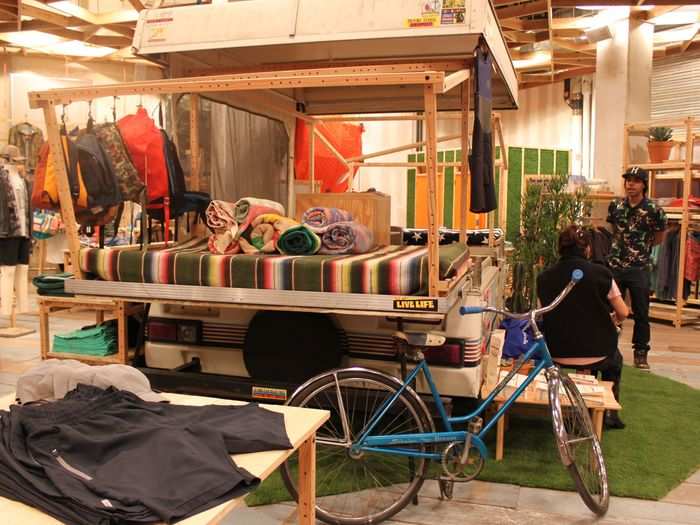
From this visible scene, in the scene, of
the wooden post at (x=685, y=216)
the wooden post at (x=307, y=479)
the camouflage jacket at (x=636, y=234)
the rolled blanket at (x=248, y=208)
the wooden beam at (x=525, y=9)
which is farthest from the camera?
the wooden beam at (x=525, y=9)

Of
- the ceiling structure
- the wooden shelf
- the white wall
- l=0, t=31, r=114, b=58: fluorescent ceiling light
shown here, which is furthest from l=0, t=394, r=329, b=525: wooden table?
the white wall

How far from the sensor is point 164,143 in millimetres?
3691

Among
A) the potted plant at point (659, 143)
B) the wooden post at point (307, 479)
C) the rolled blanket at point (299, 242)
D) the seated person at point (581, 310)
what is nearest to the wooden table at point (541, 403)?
the seated person at point (581, 310)

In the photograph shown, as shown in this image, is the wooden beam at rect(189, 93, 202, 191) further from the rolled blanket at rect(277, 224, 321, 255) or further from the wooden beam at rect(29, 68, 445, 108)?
the rolled blanket at rect(277, 224, 321, 255)

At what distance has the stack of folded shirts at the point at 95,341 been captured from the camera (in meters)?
4.09

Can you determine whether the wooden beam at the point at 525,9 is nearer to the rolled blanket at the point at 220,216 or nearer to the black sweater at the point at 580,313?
the black sweater at the point at 580,313

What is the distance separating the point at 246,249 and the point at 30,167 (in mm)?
7602

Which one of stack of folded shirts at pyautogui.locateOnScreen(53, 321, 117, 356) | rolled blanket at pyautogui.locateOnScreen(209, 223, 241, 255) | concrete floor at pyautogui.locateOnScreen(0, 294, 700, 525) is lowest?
concrete floor at pyautogui.locateOnScreen(0, 294, 700, 525)

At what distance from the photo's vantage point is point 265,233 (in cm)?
335

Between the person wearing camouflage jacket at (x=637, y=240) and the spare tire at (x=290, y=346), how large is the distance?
3.16m

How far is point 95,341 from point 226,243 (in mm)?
1271

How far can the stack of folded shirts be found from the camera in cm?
409

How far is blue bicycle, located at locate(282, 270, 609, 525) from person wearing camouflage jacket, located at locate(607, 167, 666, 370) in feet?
8.93

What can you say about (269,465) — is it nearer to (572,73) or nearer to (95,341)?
(95,341)
